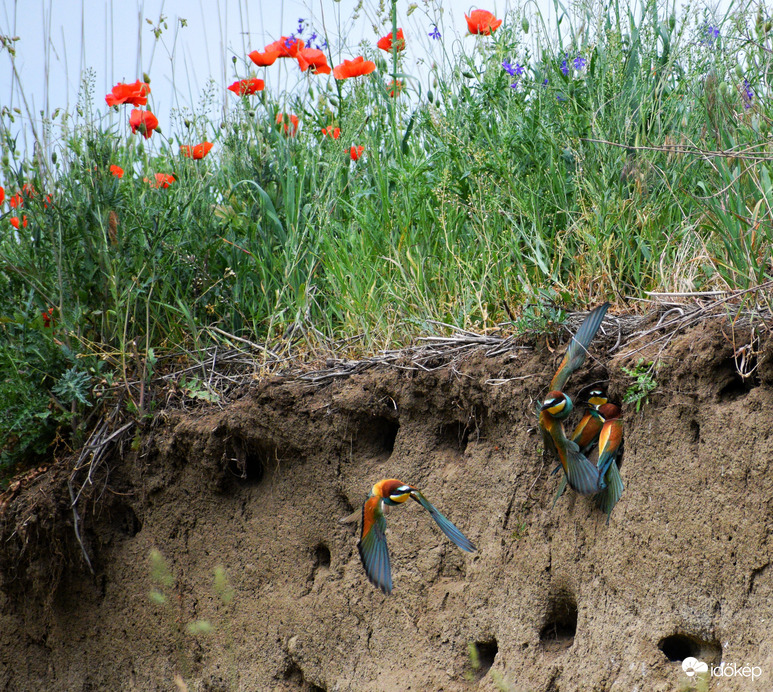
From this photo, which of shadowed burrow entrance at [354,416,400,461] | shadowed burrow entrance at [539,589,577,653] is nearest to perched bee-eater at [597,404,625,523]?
shadowed burrow entrance at [539,589,577,653]

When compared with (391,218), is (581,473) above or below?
below

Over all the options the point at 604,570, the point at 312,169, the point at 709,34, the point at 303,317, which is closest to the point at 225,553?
the point at 303,317

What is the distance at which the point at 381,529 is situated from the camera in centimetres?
246

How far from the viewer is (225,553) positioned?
308 cm

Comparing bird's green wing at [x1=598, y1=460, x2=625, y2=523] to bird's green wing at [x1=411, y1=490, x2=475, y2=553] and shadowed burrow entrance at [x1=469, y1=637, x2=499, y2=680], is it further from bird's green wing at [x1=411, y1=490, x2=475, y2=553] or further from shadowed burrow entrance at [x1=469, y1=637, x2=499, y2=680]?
shadowed burrow entrance at [x1=469, y1=637, x2=499, y2=680]

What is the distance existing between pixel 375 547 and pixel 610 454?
29.1 inches

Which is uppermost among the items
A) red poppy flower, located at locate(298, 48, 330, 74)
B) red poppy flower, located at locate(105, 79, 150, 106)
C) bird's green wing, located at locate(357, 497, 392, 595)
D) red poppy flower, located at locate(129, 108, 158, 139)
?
red poppy flower, located at locate(298, 48, 330, 74)

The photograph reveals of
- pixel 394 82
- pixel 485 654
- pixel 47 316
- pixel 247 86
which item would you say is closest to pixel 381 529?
pixel 485 654

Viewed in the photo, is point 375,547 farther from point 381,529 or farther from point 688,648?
point 688,648

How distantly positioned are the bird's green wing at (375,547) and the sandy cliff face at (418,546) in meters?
0.31

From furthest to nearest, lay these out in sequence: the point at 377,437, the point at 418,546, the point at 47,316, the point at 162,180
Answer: the point at 162,180 < the point at 47,316 < the point at 377,437 < the point at 418,546

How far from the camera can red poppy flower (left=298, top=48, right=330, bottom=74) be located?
11.5 feet

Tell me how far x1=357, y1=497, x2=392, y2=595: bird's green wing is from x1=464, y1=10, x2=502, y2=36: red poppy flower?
199 cm

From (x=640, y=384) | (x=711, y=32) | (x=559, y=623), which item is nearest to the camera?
(x=640, y=384)
